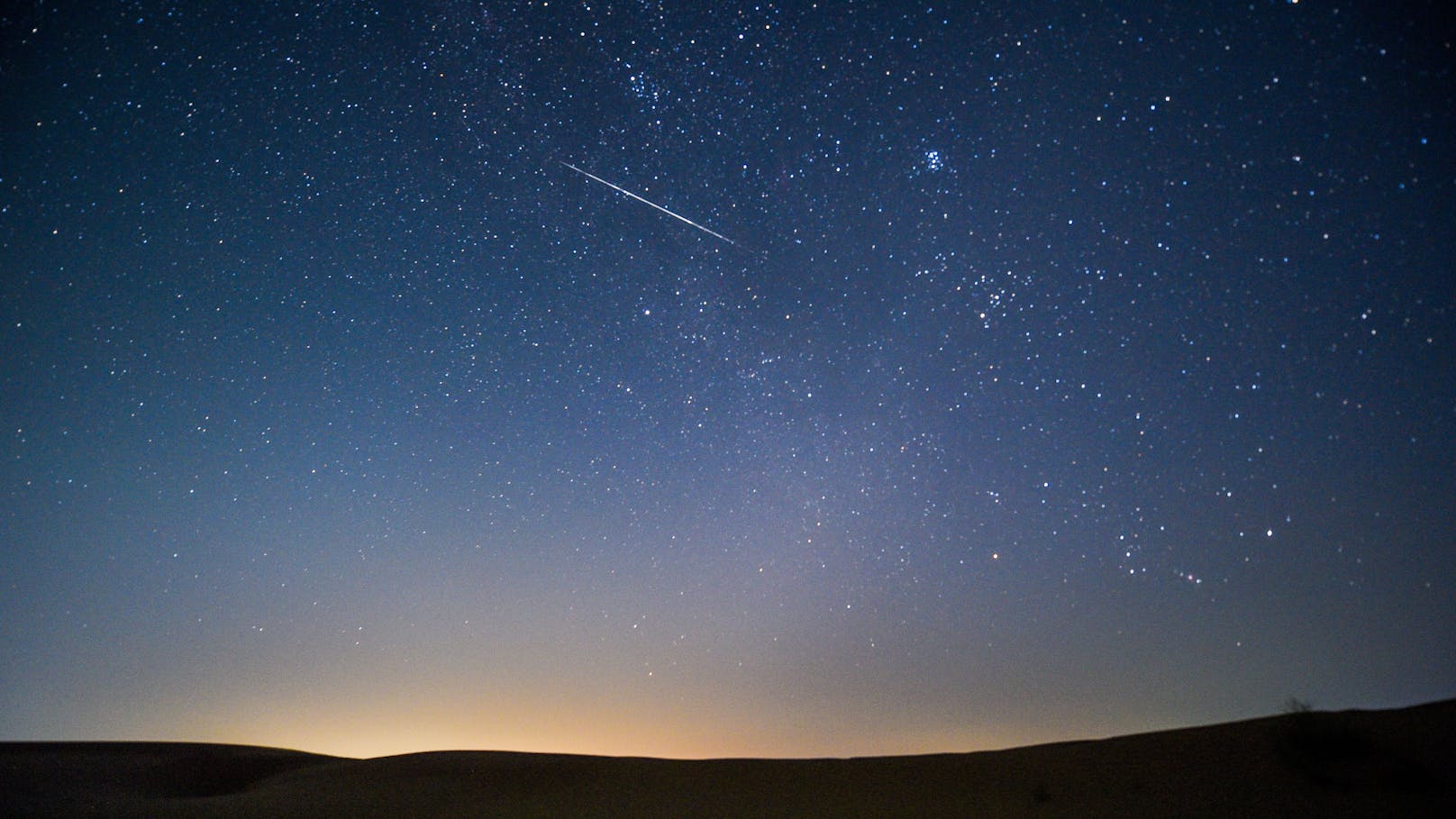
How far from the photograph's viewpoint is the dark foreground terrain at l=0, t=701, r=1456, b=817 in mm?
13172

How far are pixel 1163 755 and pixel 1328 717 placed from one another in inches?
134

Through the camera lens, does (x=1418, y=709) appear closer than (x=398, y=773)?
Yes

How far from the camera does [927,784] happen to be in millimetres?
16609

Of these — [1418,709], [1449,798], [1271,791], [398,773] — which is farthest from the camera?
[398,773]

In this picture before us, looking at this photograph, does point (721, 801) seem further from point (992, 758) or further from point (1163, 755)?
point (1163, 755)

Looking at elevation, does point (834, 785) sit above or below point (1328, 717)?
below

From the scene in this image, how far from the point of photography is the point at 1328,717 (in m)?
15.6

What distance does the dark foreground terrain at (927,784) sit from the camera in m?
13.2

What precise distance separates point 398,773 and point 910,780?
53.8 ft

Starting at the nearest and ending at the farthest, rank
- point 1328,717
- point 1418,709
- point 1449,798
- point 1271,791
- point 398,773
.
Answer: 1. point 1449,798
2. point 1271,791
3. point 1328,717
4. point 1418,709
5. point 398,773

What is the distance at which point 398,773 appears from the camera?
23.1m

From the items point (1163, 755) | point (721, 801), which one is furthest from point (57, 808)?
point (1163, 755)

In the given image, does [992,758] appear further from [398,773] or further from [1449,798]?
[398,773]

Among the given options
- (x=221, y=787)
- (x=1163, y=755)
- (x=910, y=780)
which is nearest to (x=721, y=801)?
(x=910, y=780)
